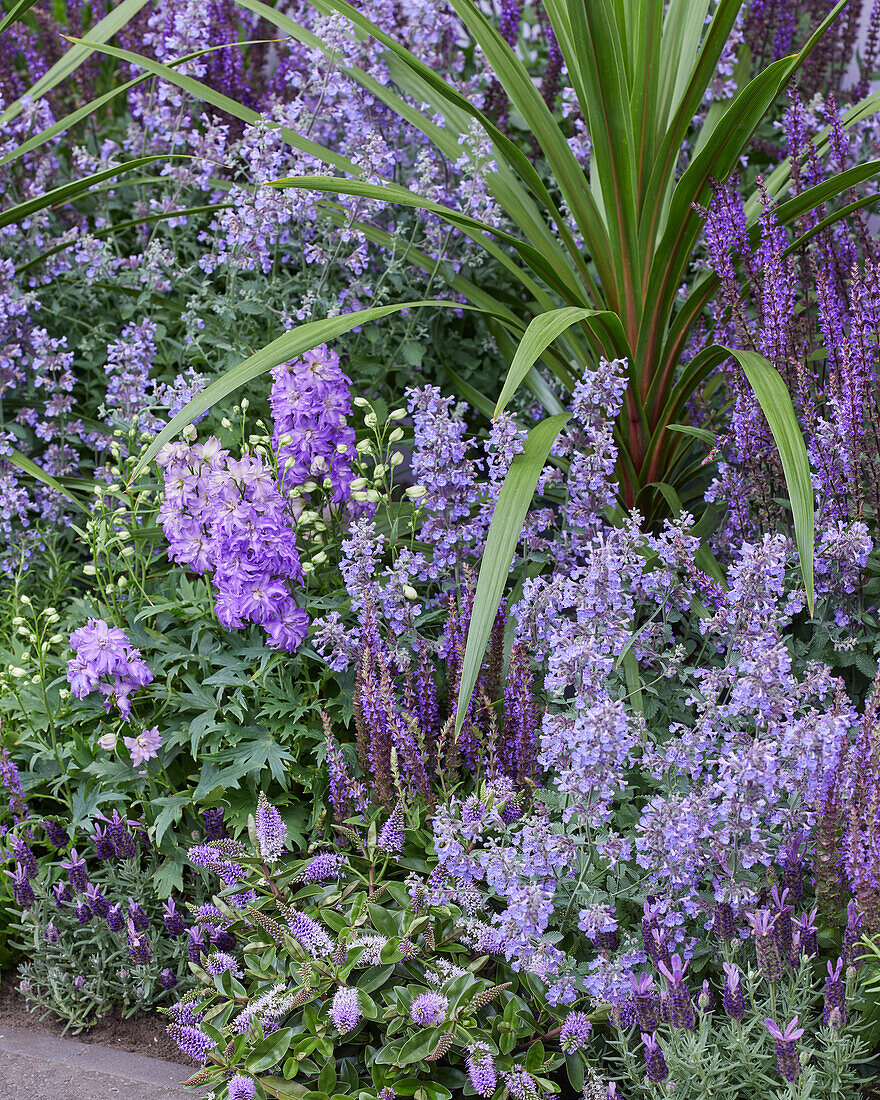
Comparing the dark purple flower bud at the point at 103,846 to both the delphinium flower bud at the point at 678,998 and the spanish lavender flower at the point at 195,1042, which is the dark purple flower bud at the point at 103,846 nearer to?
the spanish lavender flower at the point at 195,1042

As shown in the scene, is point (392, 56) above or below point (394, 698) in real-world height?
above

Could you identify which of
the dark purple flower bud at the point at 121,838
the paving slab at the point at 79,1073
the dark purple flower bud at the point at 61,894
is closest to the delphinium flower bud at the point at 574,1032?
the paving slab at the point at 79,1073

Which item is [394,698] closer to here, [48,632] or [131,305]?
[48,632]

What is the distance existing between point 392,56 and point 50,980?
2698 millimetres

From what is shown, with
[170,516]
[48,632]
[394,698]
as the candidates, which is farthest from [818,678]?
[48,632]

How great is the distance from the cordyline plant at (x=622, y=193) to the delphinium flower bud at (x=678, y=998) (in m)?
0.94

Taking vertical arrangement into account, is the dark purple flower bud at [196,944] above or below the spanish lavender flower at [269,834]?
below

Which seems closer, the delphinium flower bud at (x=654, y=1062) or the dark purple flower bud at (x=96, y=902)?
the delphinium flower bud at (x=654, y=1062)

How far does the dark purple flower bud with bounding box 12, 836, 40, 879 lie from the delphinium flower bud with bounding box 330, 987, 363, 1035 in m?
0.80

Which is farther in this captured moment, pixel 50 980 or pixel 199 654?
pixel 199 654

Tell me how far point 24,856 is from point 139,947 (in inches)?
12.7

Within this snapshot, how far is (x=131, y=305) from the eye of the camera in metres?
3.16

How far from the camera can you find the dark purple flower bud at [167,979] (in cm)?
203

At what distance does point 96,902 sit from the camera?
2.09 meters
